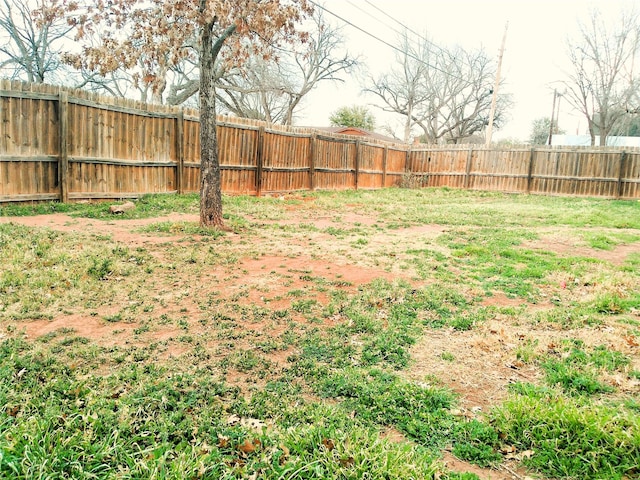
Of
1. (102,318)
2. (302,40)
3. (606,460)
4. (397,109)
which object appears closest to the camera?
(606,460)

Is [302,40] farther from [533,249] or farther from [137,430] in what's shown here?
[137,430]

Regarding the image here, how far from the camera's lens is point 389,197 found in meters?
15.0

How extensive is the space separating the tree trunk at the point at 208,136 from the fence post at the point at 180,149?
3768 millimetres

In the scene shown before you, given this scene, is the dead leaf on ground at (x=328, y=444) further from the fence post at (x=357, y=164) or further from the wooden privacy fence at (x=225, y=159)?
the fence post at (x=357, y=164)

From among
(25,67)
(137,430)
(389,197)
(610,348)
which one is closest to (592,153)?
(389,197)

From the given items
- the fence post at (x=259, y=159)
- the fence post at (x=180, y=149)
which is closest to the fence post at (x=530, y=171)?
the fence post at (x=259, y=159)

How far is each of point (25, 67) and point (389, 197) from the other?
1827 cm

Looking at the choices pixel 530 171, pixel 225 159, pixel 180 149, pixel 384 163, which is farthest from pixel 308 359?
pixel 530 171

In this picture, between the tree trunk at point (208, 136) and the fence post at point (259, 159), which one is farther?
the fence post at point (259, 159)

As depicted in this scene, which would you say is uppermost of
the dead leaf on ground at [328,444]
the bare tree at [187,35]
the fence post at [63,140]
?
the bare tree at [187,35]

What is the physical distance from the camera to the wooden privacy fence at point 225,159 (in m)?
7.79

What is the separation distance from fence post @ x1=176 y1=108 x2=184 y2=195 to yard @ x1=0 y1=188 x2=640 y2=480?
4326 mm

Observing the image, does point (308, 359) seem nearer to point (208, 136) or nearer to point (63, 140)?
point (208, 136)

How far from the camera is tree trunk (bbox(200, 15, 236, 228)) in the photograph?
270 inches
